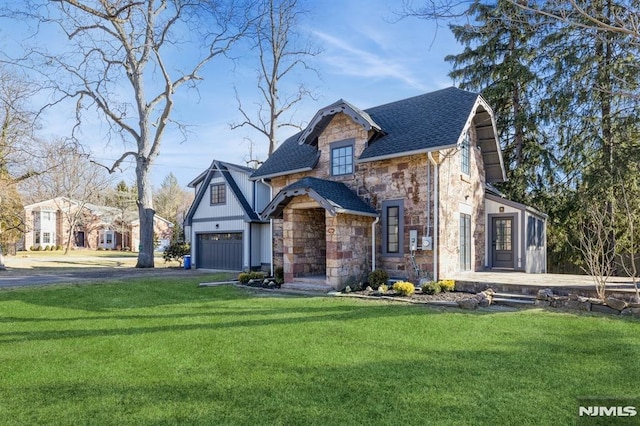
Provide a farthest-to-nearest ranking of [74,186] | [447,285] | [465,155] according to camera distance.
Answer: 1. [74,186]
2. [465,155]
3. [447,285]

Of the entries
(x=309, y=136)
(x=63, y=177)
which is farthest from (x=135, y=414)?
(x=63, y=177)

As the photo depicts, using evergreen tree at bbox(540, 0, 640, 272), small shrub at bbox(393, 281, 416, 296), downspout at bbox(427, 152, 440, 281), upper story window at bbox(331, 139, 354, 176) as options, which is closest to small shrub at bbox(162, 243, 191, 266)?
upper story window at bbox(331, 139, 354, 176)

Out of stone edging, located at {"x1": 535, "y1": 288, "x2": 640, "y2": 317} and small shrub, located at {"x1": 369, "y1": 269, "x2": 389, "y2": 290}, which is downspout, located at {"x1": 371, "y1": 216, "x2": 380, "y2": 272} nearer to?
small shrub, located at {"x1": 369, "y1": 269, "x2": 389, "y2": 290}

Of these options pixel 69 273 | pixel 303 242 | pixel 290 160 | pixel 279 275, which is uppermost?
pixel 290 160

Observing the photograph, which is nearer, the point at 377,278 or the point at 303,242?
the point at 377,278

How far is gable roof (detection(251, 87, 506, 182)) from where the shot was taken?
11984 millimetres

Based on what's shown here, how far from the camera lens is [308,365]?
5.16m

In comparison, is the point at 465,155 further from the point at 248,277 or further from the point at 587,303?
the point at 248,277

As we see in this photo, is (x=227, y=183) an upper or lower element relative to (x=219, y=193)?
upper

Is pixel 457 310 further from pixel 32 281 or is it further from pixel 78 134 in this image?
pixel 78 134

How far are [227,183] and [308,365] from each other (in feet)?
53.6

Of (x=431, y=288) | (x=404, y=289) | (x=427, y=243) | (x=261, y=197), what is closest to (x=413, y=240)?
(x=427, y=243)

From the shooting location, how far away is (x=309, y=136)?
47.6 ft

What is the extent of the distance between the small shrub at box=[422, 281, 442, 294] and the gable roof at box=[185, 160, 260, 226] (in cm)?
1032
